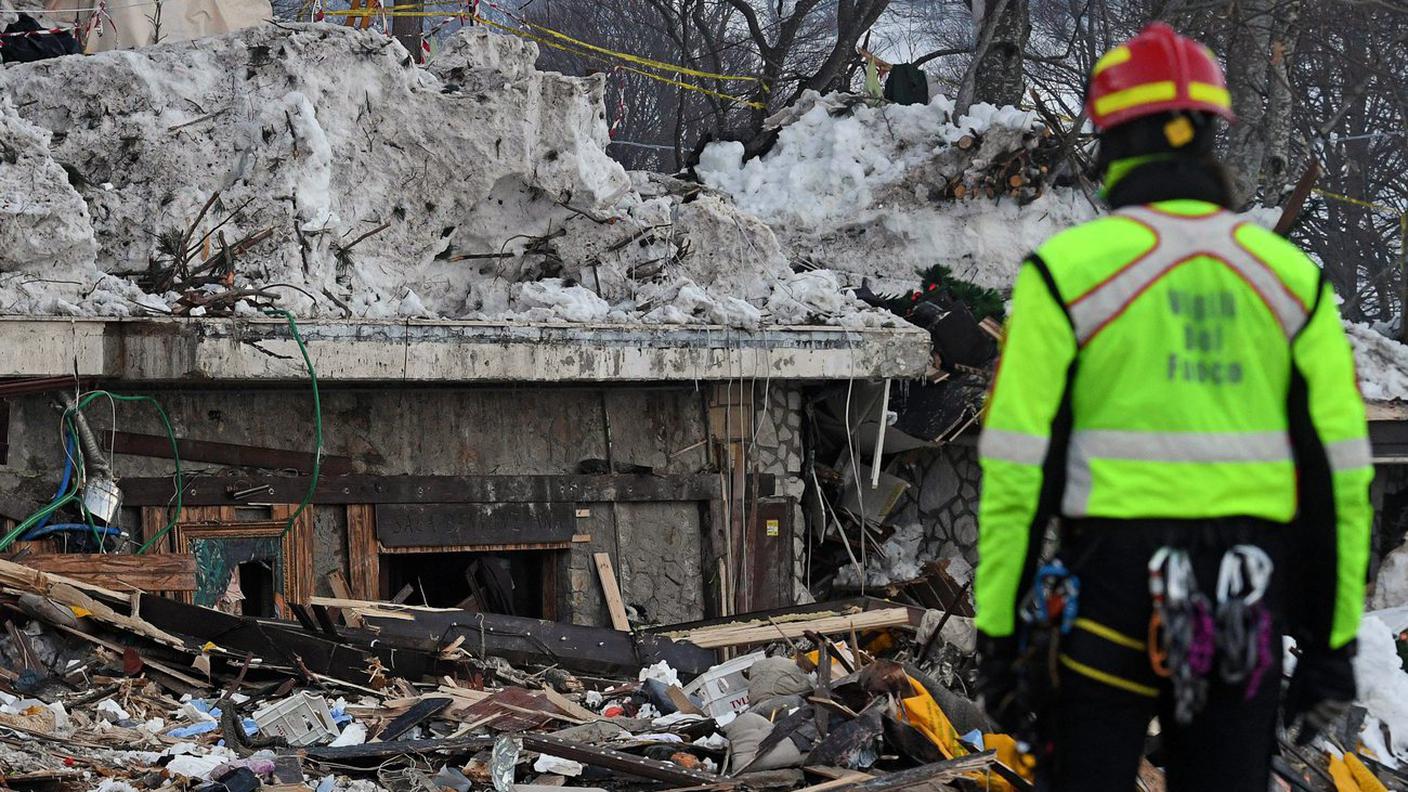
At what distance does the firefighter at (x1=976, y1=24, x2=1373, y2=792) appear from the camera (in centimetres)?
304

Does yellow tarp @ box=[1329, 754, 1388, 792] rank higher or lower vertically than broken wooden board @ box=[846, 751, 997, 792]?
lower

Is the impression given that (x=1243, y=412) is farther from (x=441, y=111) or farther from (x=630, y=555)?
(x=441, y=111)

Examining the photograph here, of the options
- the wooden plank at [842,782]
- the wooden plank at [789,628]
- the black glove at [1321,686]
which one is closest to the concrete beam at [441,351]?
the wooden plank at [789,628]

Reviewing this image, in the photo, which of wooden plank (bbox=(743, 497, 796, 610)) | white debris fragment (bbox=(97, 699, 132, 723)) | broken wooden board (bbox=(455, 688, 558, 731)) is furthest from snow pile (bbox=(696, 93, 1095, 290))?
white debris fragment (bbox=(97, 699, 132, 723))

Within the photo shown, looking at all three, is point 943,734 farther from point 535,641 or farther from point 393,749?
point 535,641

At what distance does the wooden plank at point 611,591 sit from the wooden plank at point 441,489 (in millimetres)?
448

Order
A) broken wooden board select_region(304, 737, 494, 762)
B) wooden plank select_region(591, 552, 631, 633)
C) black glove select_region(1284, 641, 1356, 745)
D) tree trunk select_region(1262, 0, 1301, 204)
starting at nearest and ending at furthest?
black glove select_region(1284, 641, 1356, 745)
broken wooden board select_region(304, 737, 494, 762)
wooden plank select_region(591, 552, 631, 633)
tree trunk select_region(1262, 0, 1301, 204)

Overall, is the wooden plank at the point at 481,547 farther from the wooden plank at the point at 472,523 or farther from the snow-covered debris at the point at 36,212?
the snow-covered debris at the point at 36,212

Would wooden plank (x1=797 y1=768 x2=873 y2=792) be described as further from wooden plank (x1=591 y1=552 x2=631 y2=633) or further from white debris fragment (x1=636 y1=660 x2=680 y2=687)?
wooden plank (x1=591 y1=552 x2=631 y2=633)

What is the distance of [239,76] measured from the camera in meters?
11.1

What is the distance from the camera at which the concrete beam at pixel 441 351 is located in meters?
9.28

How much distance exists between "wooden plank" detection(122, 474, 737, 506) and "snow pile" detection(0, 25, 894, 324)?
1.19 metres

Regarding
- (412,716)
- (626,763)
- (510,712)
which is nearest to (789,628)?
(510,712)

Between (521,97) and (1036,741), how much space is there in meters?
9.45
